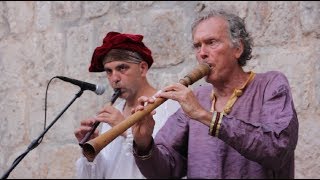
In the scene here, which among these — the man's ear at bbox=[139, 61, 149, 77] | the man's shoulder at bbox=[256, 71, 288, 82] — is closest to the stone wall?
the man's ear at bbox=[139, 61, 149, 77]

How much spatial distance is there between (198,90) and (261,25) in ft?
2.94

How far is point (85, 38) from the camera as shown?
153 inches

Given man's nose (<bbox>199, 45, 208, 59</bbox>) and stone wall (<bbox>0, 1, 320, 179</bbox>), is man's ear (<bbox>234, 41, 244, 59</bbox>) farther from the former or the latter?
stone wall (<bbox>0, 1, 320, 179</bbox>)

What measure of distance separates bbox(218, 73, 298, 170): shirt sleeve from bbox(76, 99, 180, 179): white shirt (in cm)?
69

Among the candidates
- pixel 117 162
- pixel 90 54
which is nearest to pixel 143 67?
pixel 117 162

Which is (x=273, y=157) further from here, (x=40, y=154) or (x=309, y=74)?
(x=40, y=154)

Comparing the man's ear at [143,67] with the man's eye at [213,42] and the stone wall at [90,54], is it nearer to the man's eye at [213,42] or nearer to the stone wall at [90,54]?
the stone wall at [90,54]

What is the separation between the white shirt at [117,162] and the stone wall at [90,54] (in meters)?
0.60

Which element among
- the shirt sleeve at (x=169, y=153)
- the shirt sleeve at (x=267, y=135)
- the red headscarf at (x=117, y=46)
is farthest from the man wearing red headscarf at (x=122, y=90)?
the shirt sleeve at (x=267, y=135)

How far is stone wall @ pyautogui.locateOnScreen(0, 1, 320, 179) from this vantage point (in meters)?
3.12

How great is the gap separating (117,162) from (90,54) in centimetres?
119

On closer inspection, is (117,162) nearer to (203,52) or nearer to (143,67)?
(143,67)

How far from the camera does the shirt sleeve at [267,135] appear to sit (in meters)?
2.04

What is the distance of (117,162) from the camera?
283 centimetres
